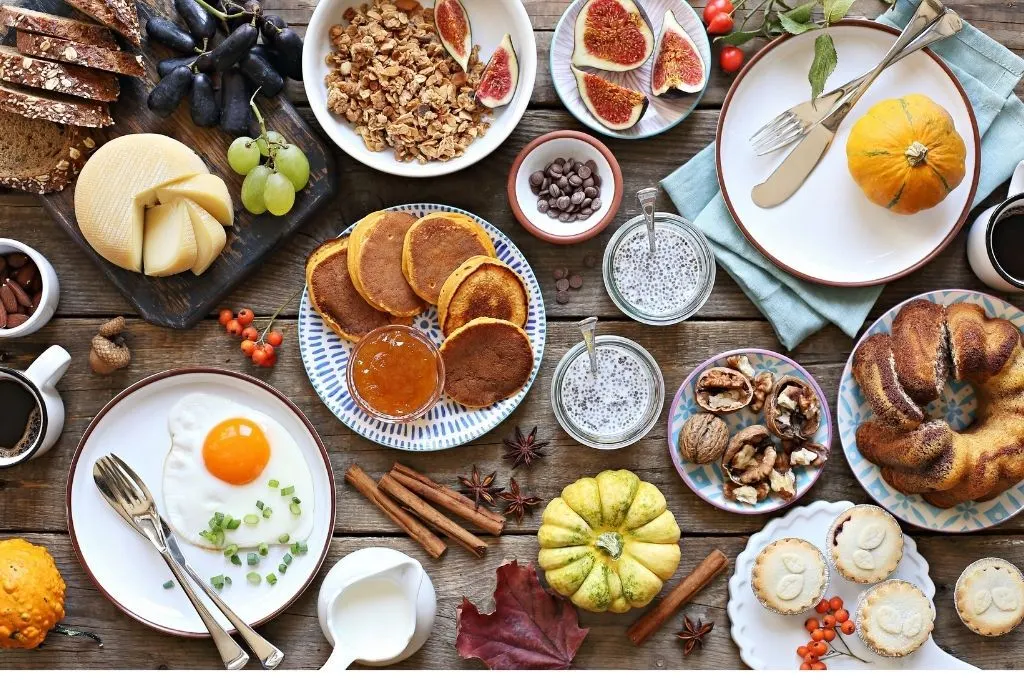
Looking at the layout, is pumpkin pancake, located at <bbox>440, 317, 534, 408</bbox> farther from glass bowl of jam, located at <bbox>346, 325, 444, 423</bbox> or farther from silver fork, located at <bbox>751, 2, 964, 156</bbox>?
silver fork, located at <bbox>751, 2, 964, 156</bbox>

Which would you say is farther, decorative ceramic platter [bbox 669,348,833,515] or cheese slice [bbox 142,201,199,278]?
decorative ceramic platter [bbox 669,348,833,515]

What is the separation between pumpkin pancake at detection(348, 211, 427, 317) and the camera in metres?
2.45

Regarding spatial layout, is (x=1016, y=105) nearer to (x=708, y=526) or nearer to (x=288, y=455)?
(x=708, y=526)

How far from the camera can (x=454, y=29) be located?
2.49m

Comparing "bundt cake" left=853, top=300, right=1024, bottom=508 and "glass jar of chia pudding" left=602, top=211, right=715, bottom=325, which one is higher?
"glass jar of chia pudding" left=602, top=211, right=715, bottom=325

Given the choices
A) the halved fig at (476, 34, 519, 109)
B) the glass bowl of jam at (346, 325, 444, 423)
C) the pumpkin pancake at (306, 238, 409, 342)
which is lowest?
the glass bowl of jam at (346, 325, 444, 423)

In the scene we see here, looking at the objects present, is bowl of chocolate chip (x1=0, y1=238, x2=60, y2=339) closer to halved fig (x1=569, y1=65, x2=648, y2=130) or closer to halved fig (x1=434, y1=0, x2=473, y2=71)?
halved fig (x1=434, y1=0, x2=473, y2=71)

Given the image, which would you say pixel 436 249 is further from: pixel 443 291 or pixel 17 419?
pixel 17 419

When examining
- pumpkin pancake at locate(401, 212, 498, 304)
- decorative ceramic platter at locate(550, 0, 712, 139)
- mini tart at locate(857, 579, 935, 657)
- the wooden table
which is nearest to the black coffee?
the wooden table

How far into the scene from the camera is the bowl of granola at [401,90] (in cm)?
245

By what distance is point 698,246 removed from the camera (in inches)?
101

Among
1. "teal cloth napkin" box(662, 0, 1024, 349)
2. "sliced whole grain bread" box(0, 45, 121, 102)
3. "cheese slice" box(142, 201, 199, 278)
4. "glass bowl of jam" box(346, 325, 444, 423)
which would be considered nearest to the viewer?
"sliced whole grain bread" box(0, 45, 121, 102)

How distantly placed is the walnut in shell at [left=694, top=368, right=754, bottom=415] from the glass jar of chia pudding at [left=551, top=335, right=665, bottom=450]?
13 centimetres

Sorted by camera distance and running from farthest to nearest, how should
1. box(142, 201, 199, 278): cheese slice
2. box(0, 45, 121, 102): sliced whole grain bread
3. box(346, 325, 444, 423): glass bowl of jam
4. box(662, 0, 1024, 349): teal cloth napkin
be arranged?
box(662, 0, 1024, 349): teal cloth napkin < box(346, 325, 444, 423): glass bowl of jam < box(142, 201, 199, 278): cheese slice < box(0, 45, 121, 102): sliced whole grain bread
